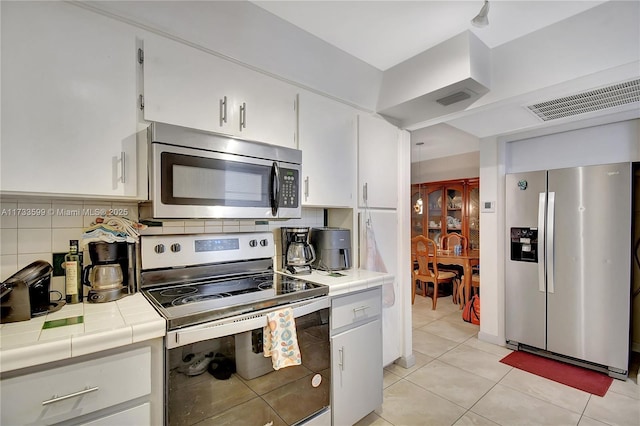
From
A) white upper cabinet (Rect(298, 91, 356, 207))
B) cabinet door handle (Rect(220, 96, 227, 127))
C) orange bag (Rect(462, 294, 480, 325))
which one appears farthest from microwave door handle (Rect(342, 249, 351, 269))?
orange bag (Rect(462, 294, 480, 325))

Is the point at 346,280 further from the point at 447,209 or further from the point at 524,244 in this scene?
the point at 447,209

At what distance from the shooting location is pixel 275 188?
1617mm

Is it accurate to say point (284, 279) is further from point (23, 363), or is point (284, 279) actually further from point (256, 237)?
point (23, 363)

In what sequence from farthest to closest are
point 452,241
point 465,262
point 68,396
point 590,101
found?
1. point 452,241
2. point 465,262
3. point 590,101
4. point 68,396

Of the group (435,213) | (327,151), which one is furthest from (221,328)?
(435,213)

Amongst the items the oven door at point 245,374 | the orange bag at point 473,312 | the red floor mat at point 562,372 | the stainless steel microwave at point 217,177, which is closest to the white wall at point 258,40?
the stainless steel microwave at point 217,177

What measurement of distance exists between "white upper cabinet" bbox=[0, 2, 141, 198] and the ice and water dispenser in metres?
3.22

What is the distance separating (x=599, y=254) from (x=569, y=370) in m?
1.03

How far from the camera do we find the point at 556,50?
1.75m

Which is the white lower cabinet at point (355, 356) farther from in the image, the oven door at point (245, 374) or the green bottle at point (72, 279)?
the green bottle at point (72, 279)

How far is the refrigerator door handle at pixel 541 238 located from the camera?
274 centimetres

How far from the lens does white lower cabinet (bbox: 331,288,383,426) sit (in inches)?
63.2

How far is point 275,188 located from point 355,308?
0.82m

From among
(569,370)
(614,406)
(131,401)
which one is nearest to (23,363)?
(131,401)
